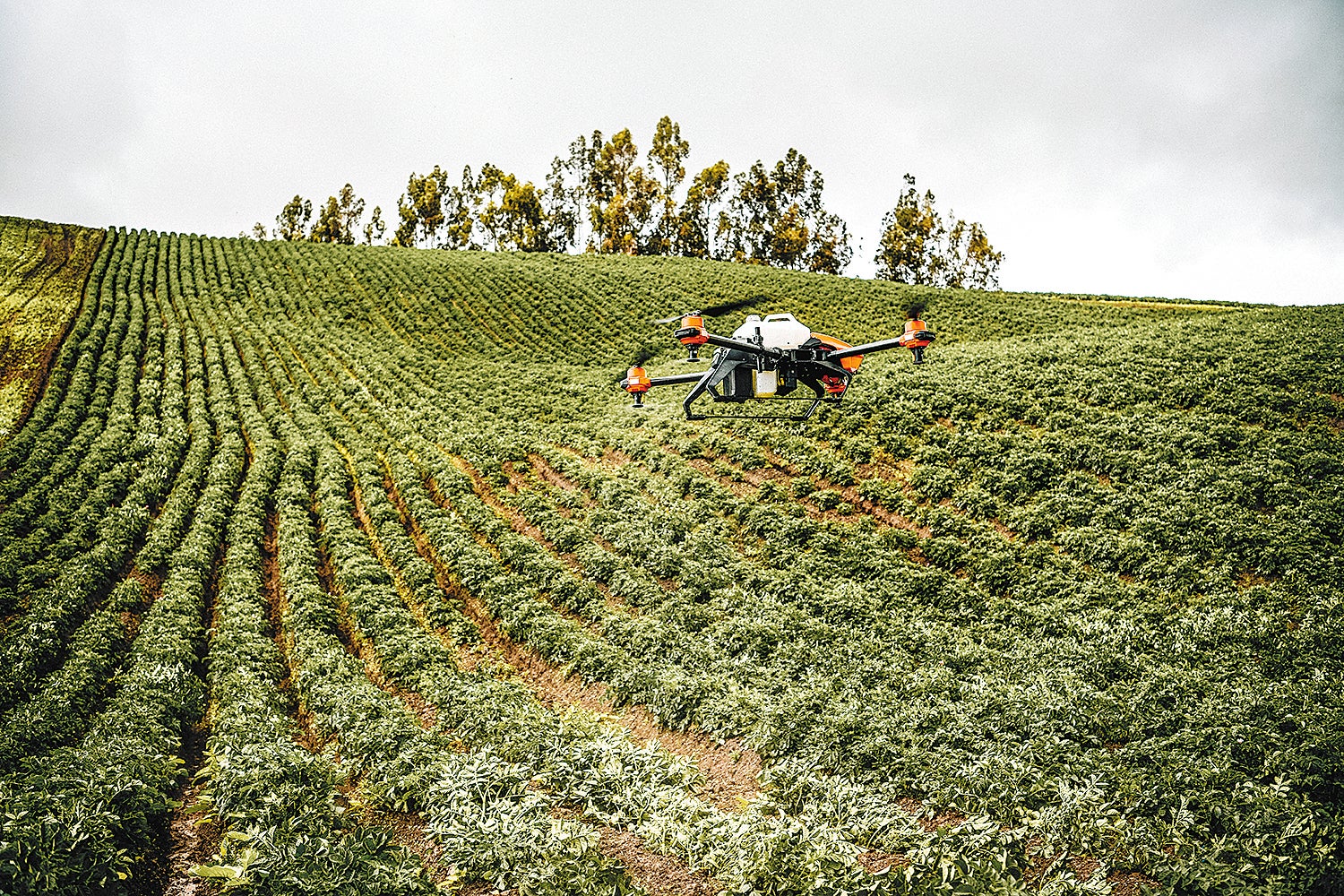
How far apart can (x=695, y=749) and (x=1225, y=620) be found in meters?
9.11

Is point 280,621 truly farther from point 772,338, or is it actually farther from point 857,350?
point 857,350

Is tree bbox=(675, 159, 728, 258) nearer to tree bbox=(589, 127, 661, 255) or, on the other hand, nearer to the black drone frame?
tree bbox=(589, 127, 661, 255)

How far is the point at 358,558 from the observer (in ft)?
55.9

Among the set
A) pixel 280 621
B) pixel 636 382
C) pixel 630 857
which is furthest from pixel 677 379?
pixel 630 857

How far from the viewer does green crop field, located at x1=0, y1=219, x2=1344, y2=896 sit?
27.1ft

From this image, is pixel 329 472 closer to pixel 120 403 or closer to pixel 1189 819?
pixel 120 403

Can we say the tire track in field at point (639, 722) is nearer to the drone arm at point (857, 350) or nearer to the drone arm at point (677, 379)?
the drone arm at point (677, 379)

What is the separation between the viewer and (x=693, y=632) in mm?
14031

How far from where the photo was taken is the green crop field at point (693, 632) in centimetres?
826

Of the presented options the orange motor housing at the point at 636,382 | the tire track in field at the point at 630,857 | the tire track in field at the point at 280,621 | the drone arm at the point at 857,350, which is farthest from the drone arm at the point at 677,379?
the tire track in field at the point at 630,857

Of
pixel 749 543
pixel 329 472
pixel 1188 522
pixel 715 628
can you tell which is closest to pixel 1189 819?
pixel 715 628

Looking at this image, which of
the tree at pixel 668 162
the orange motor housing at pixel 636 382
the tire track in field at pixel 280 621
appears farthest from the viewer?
the tree at pixel 668 162

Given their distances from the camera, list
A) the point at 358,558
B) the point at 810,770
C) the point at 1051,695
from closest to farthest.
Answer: the point at 810,770 < the point at 1051,695 < the point at 358,558

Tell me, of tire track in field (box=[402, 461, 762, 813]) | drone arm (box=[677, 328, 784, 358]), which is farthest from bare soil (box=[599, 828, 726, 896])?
drone arm (box=[677, 328, 784, 358])
